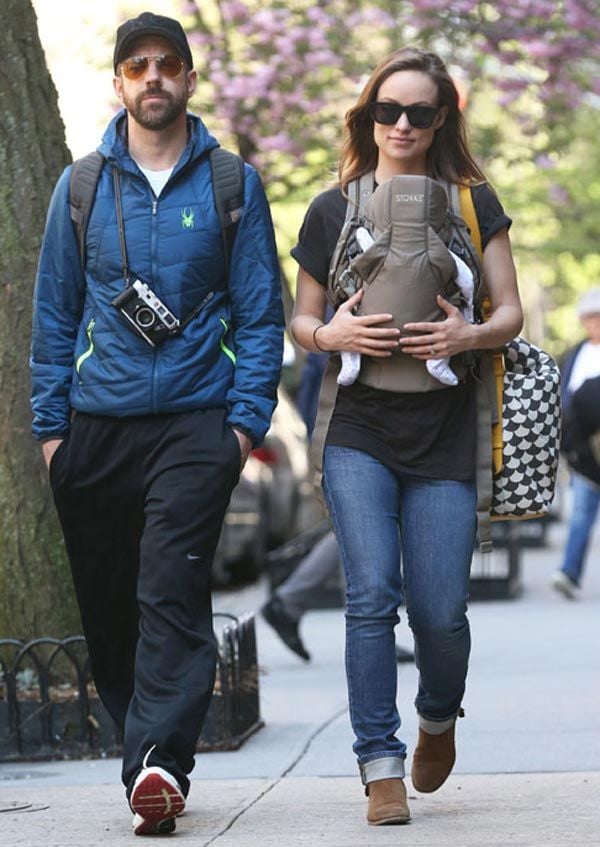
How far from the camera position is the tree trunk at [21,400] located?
7266mm

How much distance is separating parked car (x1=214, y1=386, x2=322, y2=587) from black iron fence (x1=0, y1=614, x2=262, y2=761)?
23.0ft

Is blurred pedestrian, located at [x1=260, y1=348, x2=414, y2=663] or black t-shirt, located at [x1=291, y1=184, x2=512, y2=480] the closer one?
black t-shirt, located at [x1=291, y1=184, x2=512, y2=480]

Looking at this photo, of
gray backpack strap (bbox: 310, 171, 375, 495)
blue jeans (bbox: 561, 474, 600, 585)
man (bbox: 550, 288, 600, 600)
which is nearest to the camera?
gray backpack strap (bbox: 310, 171, 375, 495)

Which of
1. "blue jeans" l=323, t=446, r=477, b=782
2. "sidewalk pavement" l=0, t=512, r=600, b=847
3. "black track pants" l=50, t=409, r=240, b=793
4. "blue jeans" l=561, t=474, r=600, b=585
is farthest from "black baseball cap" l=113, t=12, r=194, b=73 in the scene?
"blue jeans" l=561, t=474, r=600, b=585

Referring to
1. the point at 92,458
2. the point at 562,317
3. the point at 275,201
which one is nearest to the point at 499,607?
the point at 275,201

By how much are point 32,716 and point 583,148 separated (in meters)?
26.9

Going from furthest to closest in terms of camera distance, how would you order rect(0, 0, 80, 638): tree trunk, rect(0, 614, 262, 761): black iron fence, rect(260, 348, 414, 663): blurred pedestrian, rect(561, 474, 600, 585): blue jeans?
rect(561, 474, 600, 585): blue jeans
rect(260, 348, 414, 663): blurred pedestrian
rect(0, 0, 80, 638): tree trunk
rect(0, 614, 262, 761): black iron fence

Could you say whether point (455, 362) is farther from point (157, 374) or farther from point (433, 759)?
point (433, 759)

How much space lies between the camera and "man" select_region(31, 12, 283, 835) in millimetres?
5441

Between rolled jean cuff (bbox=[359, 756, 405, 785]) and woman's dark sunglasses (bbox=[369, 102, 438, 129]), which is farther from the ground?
woman's dark sunglasses (bbox=[369, 102, 438, 129])

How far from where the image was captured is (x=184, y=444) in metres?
5.52

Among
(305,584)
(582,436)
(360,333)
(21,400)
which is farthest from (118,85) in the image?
(582,436)

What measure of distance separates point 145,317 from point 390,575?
0.93 m

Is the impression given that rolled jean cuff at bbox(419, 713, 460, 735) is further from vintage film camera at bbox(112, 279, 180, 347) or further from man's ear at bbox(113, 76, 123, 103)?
man's ear at bbox(113, 76, 123, 103)
